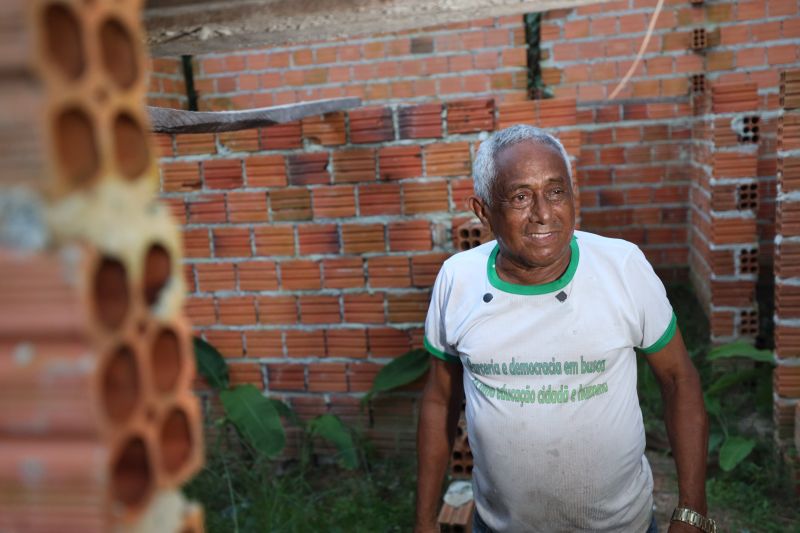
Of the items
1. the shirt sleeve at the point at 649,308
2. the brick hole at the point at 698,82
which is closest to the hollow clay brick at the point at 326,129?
the shirt sleeve at the point at 649,308

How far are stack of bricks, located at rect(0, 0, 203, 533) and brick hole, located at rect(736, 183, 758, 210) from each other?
4226 millimetres

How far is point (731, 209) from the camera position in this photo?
427cm

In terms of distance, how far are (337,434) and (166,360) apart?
2944 mm

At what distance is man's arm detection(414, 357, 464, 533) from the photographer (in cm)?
230

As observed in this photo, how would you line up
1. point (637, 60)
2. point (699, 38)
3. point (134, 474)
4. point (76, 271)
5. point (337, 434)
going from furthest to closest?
1. point (637, 60)
2. point (699, 38)
3. point (337, 434)
4. point (134, 474)
5. point (76, 271)

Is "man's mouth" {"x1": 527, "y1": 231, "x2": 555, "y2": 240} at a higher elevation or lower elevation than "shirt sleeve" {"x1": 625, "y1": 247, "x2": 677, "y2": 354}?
higher

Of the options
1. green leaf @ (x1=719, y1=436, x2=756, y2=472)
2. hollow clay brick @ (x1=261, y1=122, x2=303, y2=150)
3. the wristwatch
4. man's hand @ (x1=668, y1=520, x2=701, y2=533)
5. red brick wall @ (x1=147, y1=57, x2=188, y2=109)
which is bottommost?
green leaf @ (x1=719, y1=436, x2=756, y2=472)

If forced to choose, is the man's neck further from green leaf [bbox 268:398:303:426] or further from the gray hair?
green leaf [bbox 268:398:303:426]

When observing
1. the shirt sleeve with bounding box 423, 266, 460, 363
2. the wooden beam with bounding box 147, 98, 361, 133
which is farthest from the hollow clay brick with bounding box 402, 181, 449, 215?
the shirt sleeve with bounding box 423, 266, 460, 363

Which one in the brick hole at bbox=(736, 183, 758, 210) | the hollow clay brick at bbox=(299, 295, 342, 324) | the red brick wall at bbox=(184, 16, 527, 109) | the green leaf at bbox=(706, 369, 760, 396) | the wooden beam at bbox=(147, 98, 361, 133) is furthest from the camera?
the red brick wall at bbox=(184, 16, 527, 109)

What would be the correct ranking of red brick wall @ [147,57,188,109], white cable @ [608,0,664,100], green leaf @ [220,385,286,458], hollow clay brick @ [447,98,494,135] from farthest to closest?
red brick wall @ [147,57,188,109], white cable @ [608,0,664,100], green leaf @ [220,385,286,458], hollow clay brick @ [447,98,494,135]

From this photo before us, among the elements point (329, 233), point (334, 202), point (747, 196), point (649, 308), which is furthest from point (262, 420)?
point (747, 196)

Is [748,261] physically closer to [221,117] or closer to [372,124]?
[372,124]

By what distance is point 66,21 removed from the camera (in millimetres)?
648
